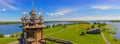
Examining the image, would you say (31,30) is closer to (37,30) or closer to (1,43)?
(37,30)

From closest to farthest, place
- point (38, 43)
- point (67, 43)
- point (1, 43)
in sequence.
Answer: point (38, 43), point (67, 43), point (1, 43)

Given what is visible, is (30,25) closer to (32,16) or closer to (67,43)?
(32,16)

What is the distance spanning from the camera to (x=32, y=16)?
2073cm

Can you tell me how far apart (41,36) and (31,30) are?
151cm

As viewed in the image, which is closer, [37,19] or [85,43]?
[37,19]

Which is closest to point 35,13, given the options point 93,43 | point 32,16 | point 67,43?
point 32,16

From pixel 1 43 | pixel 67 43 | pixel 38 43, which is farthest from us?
pixel 1 43

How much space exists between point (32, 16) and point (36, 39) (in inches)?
118

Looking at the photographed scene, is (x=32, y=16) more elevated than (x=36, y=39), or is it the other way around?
(x=32, y=16)

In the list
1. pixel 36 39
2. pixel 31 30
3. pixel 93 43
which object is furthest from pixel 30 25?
pixel 93 43

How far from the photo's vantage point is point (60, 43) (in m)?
49.7

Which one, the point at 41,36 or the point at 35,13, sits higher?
the point at 35,13

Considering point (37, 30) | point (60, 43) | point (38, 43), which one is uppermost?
point (37, 30)

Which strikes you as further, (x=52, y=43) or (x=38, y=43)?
(x=52, y=43)
